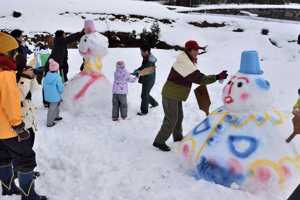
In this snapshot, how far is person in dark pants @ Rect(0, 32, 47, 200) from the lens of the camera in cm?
229

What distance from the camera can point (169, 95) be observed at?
3.76 metres

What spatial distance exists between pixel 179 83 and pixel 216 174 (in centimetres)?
143

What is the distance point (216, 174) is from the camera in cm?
283

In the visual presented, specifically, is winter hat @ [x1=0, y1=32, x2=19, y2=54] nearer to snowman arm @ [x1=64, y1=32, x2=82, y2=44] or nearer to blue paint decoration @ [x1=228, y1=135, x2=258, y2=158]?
blue paint decoration @ [x1=228, y1=135, x2=258, y2=158]

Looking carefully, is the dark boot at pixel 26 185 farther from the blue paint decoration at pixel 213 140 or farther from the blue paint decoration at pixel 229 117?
the blue paint decoration at pixel 229 117

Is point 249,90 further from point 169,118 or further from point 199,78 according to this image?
point 169,118

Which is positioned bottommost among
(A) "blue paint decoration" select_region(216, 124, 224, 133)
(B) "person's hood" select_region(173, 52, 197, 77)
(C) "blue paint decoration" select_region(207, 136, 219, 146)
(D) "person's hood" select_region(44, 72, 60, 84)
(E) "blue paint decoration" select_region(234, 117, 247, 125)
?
(C) "blue paint decoration" select_region(207, 136, 219, 146)

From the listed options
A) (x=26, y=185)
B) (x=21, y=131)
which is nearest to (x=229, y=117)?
(x=21, y=131)

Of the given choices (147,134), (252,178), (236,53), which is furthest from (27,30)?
(252,178)

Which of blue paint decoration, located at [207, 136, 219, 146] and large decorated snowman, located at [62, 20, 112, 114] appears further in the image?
large decorated snowman, located at [62, 20, 112, 114]

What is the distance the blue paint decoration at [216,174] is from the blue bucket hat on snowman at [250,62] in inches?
45.7

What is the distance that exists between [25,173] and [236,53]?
11535 mm

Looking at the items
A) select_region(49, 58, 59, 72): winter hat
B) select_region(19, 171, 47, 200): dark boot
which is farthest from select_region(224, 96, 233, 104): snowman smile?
select_region(49, 58, 59, 72): winter hat

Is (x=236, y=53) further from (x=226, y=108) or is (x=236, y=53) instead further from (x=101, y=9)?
(x=101, y=9)
